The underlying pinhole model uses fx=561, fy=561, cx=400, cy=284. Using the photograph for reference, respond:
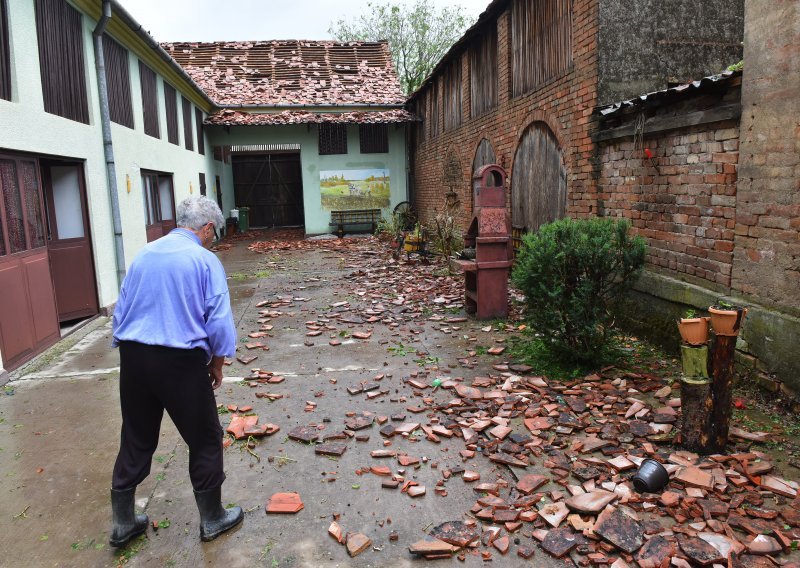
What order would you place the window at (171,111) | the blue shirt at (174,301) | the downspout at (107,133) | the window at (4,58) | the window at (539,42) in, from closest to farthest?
1. the blue shirt at (174,301)
2. the window at (4,58)
3. the window at (539,42)
4. the downspout at (107,133)
5. the window at (171,111)

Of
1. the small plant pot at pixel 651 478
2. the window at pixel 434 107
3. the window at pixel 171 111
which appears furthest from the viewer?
the window at pixel 434 107

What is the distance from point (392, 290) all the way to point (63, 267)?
4.97 m

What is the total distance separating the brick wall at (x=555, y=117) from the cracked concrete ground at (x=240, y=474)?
313 cm

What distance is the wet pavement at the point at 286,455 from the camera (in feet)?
9.89

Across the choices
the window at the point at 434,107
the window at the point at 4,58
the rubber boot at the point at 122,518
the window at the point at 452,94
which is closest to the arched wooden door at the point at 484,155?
the window at the point at 452,94

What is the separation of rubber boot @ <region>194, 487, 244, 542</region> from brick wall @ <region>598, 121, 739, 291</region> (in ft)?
15.0

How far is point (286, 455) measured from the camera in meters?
4.03

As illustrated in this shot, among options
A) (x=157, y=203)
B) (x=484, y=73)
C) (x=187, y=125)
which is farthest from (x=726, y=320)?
(x=187, y=125)

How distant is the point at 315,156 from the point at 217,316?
18.1 meters

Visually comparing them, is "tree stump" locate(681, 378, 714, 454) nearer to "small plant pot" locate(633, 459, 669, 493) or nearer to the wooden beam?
"small plant pot" locate(633, 459, 669, 493)

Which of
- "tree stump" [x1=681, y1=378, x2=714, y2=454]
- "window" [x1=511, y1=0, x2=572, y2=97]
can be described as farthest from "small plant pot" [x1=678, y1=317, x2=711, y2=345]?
"window" [x1=511, y1=0, x2=572, y2=97]

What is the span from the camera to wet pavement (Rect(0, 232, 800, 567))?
302cm

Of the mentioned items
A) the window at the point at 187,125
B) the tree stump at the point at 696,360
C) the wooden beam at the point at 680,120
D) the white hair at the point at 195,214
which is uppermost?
the window at the point at 187,125

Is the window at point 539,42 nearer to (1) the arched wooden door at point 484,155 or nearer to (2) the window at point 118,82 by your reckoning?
(1) the arched wooden door at point 484,155
